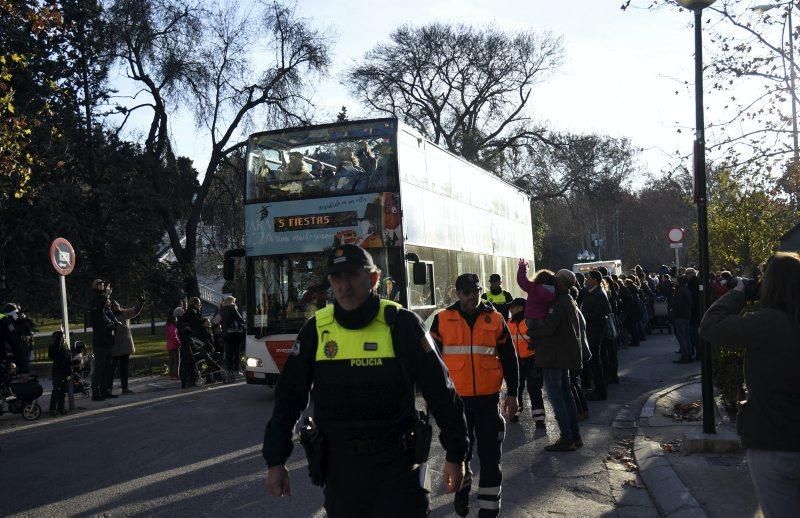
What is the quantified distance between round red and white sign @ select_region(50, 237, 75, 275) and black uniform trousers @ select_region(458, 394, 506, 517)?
9.42m

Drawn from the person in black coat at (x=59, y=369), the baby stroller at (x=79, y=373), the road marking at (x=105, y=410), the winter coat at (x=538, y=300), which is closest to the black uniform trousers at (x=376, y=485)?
the winter coat at (x=538, y=300)

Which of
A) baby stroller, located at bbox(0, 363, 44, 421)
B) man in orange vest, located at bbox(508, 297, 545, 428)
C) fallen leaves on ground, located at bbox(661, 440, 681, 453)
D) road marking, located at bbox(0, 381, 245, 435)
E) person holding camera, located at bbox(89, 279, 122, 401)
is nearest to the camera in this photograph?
fallen leaves on ground, located at bbox(661, 440, 681, 453)

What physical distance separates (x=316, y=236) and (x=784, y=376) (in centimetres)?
990

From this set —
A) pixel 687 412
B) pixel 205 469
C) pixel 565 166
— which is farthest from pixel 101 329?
pixel 565 166

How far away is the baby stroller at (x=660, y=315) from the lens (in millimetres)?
25906

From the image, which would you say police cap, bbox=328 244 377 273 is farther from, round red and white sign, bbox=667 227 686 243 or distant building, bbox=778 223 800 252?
round red and white sign, bbox=667 227 686 243

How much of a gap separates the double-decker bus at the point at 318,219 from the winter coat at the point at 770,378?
9.15 m

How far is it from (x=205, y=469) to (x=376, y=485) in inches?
210

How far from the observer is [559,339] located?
336 inches

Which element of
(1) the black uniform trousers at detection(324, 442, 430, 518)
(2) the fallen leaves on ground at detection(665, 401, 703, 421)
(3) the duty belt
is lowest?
(2) the fallen leaves on ground at detection(665, 401, 703, 421)

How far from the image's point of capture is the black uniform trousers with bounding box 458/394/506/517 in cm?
590

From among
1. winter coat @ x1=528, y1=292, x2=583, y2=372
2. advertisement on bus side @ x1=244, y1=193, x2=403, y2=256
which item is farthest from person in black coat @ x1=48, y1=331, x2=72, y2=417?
winter coat @ x1=528, y1=292, x2=583, y2=372

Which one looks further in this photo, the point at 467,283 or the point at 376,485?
the point at 467,283

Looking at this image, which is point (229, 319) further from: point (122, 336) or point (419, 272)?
point (419, 272)
